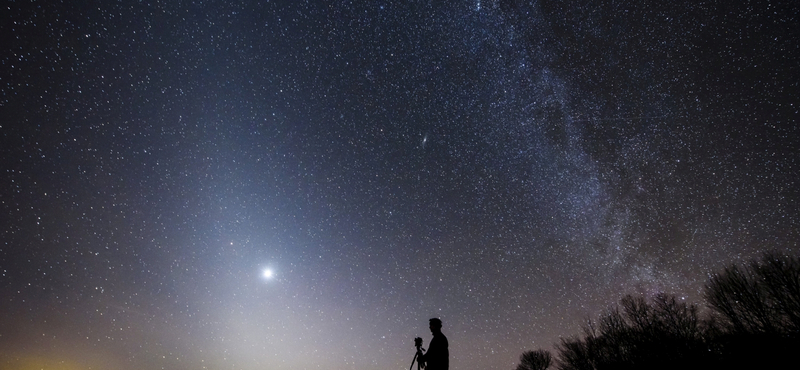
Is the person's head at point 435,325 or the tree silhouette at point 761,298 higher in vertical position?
the tree silhouette at point 761,298

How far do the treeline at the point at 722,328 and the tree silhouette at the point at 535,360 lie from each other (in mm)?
8939

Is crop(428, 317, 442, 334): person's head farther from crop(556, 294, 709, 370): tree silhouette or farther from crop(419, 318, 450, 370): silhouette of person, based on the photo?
crop(556, 294, 709, 370): tree silhouette

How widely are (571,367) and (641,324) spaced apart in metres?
12.7

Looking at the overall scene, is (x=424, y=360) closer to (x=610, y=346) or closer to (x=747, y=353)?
(x=747, y=353)

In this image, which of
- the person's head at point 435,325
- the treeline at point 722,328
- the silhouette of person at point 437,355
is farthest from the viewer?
the treeline at point 722,328

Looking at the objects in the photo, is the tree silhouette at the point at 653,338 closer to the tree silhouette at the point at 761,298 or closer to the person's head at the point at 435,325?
the tree silhouette at the point at 761,298

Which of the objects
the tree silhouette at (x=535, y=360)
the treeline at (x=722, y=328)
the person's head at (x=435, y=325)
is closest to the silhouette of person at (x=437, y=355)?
the person's head at (x=435, y=325)

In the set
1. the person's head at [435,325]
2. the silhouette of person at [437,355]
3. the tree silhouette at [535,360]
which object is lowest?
the silhouette of person at [437,355]

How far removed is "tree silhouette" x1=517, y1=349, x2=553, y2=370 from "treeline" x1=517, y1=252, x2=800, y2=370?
8.94 meters

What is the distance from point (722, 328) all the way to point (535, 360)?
23487 mm

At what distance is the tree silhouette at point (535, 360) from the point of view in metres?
42.0

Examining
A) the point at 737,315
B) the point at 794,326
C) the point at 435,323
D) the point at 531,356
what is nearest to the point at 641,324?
the point at 737,315

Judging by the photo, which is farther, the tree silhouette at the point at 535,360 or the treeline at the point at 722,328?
the tree silhouette at the point at 535,360

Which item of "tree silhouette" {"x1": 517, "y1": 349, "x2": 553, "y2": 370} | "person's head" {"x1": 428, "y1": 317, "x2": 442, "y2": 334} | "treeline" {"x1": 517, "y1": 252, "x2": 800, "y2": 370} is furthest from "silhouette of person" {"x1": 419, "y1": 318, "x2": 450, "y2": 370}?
"tree silhouette" {"x1": 517, "y1": 349, "x2": 553, "y2": 370}
